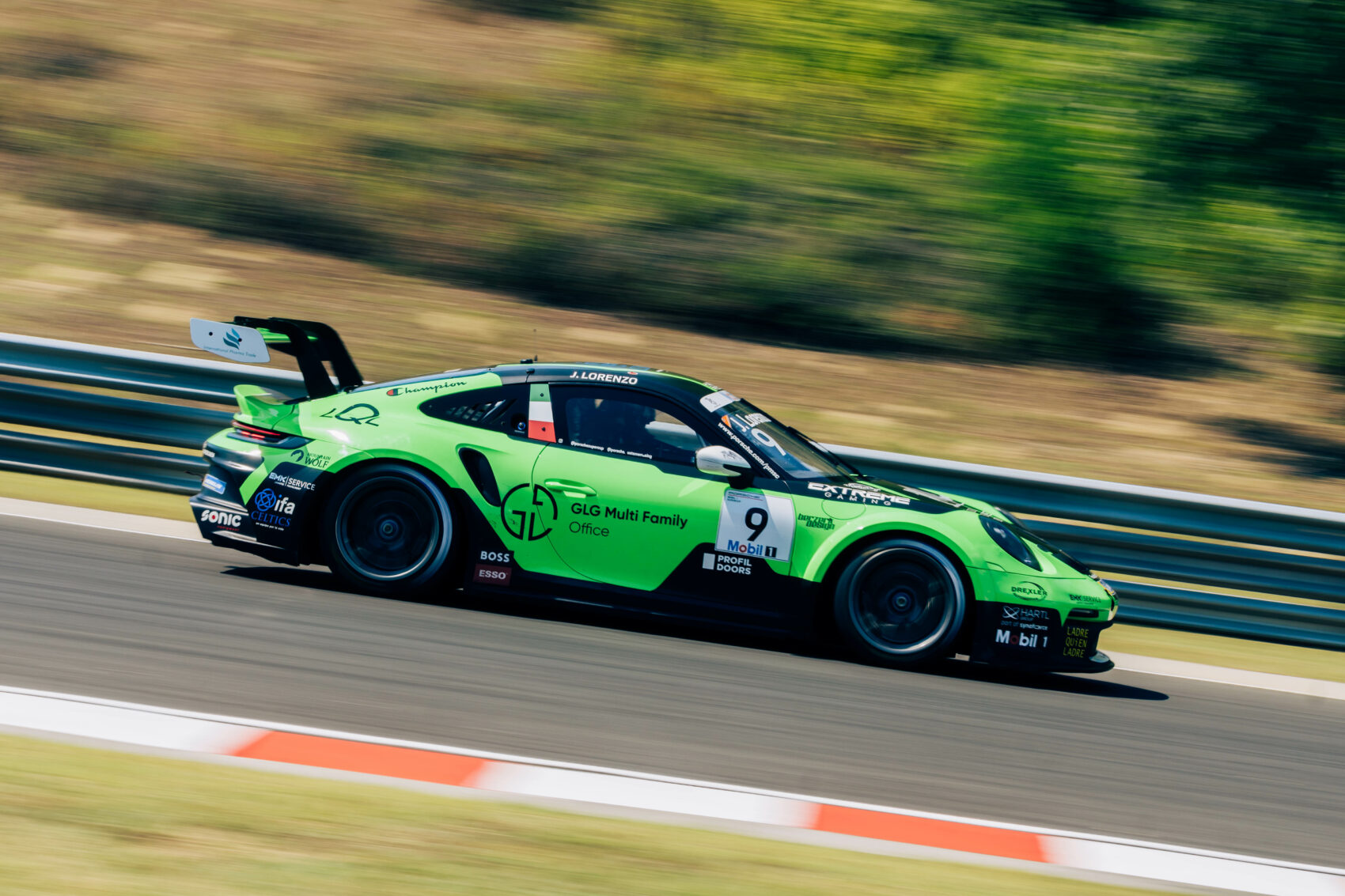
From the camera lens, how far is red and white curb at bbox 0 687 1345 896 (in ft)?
14.0

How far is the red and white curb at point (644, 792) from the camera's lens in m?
4.26

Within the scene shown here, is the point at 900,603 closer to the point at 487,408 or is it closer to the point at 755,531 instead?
the point at 755,531

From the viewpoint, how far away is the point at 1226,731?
20.3ft

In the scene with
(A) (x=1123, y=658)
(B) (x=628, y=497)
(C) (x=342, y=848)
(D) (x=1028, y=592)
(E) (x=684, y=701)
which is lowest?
(A) (x=1123, y=658)

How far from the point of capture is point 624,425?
6.80m

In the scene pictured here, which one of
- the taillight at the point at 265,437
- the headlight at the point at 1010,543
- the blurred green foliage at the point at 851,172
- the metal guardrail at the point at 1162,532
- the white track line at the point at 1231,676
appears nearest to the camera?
the headlight at the point at 1010,543

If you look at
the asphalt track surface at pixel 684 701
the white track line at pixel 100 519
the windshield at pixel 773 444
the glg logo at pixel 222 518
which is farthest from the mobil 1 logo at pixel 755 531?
the white track line at pixel 100 519

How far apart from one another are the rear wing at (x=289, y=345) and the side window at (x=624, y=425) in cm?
135

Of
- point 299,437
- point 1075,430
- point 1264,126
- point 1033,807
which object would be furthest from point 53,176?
point 1033,807

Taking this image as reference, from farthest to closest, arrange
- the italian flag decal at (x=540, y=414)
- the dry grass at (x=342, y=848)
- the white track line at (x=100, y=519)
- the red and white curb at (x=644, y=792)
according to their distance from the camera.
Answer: the white track line at (x=100, y=519) < the italian flag decal at (x=540, y=414) < the red and white curb at (x=644, y=792) < the dry grass at (x=342, y=848)

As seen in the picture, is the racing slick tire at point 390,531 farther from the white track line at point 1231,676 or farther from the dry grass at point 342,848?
the white track line at point 1231,676

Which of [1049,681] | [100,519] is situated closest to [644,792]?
[1049,681]

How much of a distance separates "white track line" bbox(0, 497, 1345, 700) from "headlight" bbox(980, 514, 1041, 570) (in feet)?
3.90

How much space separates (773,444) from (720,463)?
1.48ft
